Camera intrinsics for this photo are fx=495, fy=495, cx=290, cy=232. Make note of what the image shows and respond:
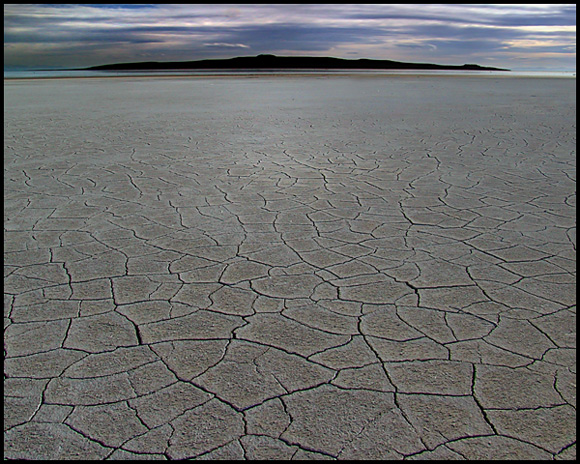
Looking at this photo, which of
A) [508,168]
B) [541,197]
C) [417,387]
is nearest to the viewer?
[417,387]

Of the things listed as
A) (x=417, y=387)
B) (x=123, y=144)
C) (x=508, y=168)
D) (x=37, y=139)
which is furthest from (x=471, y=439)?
(x=37, y=139)

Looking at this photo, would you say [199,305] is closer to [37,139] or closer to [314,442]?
[314,442]

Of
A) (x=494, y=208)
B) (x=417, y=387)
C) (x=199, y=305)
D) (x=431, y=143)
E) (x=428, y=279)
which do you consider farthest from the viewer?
(x=431, y=143)

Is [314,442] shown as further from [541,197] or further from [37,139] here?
[37,139]

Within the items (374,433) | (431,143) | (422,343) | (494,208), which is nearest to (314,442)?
(374,433)

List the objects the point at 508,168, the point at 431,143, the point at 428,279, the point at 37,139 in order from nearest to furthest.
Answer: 1. the point at 428,279
2. the point at 508,168
3. the point at 431,143
4. the point at 37,139

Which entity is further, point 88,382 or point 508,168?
point 508,168
